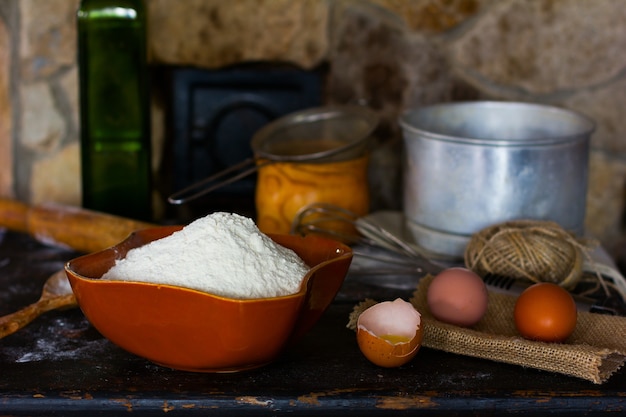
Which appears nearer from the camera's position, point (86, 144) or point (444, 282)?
point (444, 282)

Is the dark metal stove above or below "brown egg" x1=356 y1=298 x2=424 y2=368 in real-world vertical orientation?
above

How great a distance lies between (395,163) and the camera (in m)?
1.44

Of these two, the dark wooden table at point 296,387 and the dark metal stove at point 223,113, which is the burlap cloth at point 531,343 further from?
the dark metal stove at point 223,113

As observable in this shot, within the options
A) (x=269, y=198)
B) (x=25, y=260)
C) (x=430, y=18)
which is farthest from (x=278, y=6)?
(x=25, y=260)

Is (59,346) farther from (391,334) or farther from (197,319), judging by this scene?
(391,334)

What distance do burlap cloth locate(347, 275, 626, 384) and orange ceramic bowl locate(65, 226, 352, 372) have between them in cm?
14

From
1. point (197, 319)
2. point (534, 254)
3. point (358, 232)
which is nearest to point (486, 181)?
point (534, 254)

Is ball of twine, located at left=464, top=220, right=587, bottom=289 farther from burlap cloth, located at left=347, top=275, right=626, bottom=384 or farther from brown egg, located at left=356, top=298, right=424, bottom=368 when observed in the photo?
brown egg, located at left=356, top=298, right=424, bottom=368

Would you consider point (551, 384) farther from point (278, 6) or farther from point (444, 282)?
point (278, 6)

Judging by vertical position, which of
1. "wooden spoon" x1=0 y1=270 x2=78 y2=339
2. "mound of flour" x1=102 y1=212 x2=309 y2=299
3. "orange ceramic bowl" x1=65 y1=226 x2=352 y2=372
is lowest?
"wooden spoon" x1=0 y1=270 x2=78 y2=339

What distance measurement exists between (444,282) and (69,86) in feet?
2.44

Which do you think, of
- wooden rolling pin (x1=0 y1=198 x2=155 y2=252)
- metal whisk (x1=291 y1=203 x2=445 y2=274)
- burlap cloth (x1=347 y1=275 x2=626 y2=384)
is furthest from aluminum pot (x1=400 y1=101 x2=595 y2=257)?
wooden rolling pin (x1=0 y1=198 x2=155 y2=252)

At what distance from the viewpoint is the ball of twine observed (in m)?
1.01

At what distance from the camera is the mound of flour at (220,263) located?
2.46 feet
